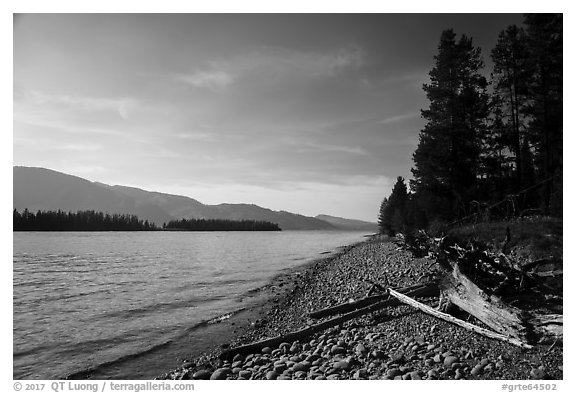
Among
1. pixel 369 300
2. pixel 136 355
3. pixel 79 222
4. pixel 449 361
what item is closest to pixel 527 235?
pixel 369 300

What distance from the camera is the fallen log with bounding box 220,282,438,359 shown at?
7023mm

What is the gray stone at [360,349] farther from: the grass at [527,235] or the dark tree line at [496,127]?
the dark tree line at [496,127]

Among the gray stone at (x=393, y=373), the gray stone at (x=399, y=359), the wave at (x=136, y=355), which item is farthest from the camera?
the wave at (x=136, y=355)

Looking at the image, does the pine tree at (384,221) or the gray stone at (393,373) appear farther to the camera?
the pine tree at (384,221)

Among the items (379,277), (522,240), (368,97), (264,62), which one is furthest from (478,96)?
(264,62)

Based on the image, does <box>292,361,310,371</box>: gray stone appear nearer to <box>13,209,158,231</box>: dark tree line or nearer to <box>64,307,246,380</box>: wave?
<box>64,307,246,380</box>: wave

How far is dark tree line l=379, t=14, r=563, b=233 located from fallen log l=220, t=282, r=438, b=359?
12.3 feet

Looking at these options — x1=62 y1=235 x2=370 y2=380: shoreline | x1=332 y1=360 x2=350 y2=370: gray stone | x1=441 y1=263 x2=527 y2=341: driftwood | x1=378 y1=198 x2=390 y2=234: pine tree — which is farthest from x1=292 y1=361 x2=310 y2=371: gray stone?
x1=378 y1=198 x2=390 y2=234: pine tree

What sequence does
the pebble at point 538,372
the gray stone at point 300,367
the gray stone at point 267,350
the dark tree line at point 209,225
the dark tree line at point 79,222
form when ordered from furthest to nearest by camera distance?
the dark tree line at point 209,225 → the dark tree line at point 79,222 → the gray stone at point 267,350 → the gray stone at point 300,367 → the pebble at point 538,372

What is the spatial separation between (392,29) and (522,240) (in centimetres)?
896

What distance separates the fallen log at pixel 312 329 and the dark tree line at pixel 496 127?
3737 mm

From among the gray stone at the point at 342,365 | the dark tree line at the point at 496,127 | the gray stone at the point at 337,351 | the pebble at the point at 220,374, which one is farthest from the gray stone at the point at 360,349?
the dark tree line at the point at 496,127

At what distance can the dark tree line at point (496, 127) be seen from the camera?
7.87 metres
